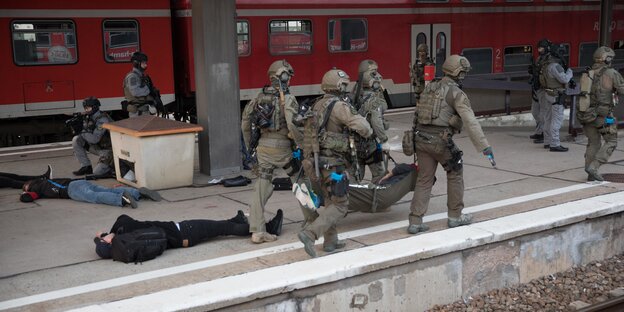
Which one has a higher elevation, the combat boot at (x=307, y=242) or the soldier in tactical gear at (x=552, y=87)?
the soldier in tactical gear at (x=552, y=87)

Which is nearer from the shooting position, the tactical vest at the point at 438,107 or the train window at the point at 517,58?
the tactical vest at the point at 438,107

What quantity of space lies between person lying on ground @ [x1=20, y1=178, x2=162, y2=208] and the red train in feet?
14.4

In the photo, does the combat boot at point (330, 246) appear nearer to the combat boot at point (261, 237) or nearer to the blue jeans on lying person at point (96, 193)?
the combat boot at point (261, 237)

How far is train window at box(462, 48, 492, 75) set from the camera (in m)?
18.5

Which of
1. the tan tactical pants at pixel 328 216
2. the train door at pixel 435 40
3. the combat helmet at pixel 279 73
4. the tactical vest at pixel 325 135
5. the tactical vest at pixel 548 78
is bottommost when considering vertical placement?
the tan tactical pants at pixel 328 216

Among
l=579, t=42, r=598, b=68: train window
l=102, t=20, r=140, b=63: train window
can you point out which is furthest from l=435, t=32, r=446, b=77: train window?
l=102, t=20, r=140, b=63: train window

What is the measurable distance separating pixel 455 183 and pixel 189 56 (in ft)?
28.7

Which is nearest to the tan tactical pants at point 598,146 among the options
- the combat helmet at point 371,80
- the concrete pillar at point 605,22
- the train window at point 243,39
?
the combat helmet at point 371,80

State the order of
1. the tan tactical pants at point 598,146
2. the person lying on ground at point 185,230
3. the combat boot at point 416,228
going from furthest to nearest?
1. the tan tactical pants at point 598,146
2. the combat boot at point 416,228
3. the person lying on ground at point 185,230

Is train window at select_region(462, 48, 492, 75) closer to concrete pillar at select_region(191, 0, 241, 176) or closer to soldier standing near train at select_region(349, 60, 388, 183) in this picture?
concrete pillar at select_region(191, 0, 241, 176)

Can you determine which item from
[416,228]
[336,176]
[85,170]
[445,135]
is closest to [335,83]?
[336,176]

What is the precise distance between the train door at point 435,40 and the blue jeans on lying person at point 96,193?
1016 centimetres

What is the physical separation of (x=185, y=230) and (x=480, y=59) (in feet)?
43.5

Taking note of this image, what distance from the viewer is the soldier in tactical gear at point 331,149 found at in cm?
655
